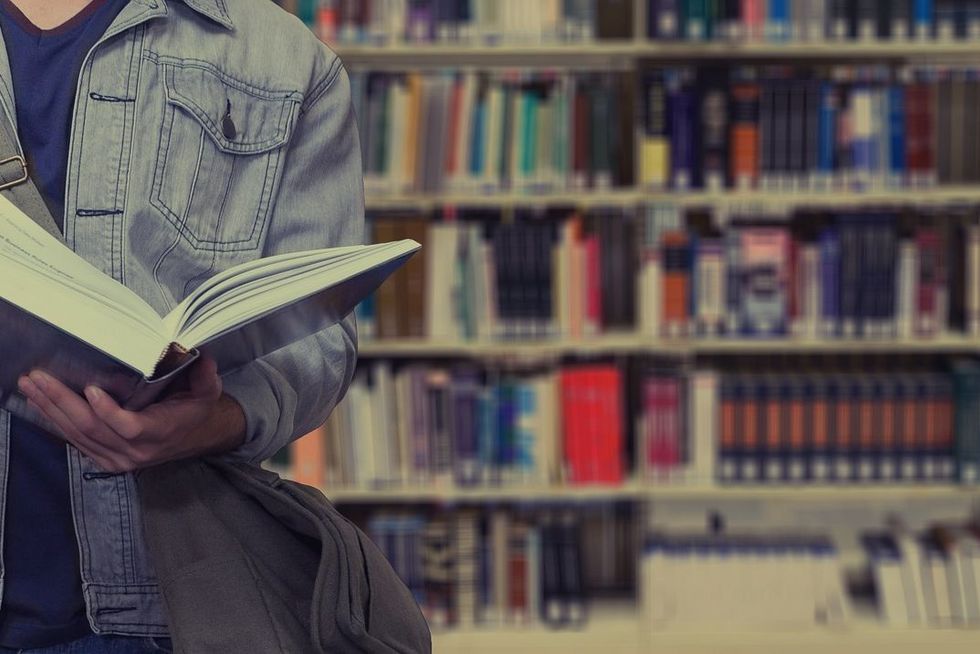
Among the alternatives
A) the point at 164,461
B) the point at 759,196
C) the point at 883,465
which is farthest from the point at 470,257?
the point at 164,461

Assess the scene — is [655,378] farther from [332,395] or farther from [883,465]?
[332,395]

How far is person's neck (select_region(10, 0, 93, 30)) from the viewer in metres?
0.95

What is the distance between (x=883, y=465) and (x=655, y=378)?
57 cm

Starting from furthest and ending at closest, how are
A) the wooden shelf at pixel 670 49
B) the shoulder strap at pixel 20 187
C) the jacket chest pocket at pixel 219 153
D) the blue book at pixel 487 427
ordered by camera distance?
the blue book at pixel 487 427 < the wooden shelf at pixel 670 49 < the jacket chest pocket at pixel 219 153 < the shoulder strap at pixel 20 187

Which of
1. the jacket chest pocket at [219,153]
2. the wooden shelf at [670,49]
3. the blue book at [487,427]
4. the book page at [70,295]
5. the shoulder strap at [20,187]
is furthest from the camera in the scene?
the blue book at [487,427]

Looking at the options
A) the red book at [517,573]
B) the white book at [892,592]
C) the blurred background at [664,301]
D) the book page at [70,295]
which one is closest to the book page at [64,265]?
the book page at [70,295]

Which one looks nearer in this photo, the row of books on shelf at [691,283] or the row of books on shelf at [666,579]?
the row of books on shelf at [691,283]

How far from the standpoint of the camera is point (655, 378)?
118 inches

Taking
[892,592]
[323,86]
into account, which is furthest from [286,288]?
[892,592]

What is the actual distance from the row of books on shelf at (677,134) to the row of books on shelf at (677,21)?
10cm

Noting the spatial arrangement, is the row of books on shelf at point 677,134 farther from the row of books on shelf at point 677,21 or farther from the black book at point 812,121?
the row of books on shelf at point 677,21

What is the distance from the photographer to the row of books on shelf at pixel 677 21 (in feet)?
9.46

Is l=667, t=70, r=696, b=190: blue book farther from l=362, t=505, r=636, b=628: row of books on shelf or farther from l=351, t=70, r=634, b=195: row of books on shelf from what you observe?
l=362, t=505, r=636, b=628: row of books on shelf

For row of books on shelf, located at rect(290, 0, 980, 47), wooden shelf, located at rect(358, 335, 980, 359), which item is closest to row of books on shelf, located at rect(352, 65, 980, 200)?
row of books on shelf, located at rect(290, 0, 980, 47)
